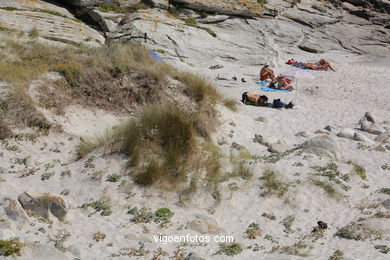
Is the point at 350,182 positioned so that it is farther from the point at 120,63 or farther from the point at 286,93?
the point at 286,93

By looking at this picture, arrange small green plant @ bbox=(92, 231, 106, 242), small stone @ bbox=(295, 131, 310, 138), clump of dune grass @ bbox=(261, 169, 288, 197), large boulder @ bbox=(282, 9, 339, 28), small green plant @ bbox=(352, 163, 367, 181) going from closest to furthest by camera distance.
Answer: small green plant @ bbox=(92, 231, 106, 242), clump of dune grass @ bbox=(261, 169, 288, 197), small green plant @ bbox=(352, 163, 367, 181), small stone @ bbox=(295, 131, 310, 138), large boulder @ bbox=(282, 9, 339, 28)

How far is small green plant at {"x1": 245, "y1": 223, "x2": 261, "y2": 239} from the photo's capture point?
6.55 m

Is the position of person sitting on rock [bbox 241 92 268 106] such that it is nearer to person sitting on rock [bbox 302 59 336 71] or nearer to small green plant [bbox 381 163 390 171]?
small green plant [bbox 381 163 390 171]

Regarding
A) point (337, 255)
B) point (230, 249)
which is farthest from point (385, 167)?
point (230, 249)

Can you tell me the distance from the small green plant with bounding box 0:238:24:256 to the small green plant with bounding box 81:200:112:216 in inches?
71.0

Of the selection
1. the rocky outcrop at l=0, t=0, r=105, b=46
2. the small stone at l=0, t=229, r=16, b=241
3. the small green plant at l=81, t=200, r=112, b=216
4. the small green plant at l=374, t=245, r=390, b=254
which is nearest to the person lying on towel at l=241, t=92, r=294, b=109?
the rocky outcrop at l=0, t=0, r=105, b=46

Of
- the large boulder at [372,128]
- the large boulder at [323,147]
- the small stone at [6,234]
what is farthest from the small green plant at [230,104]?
the small stone at [6,234]

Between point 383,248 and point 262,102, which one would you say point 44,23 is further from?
point 383,248

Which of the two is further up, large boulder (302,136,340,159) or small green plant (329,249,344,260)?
small green plant (329,249,344,260)

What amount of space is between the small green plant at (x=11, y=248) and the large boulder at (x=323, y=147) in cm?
638

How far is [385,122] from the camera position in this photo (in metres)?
13.3

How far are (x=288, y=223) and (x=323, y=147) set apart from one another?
10.3 ft

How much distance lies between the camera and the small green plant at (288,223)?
22.2ft

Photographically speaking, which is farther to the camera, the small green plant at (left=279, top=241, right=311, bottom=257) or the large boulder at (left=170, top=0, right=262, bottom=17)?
the large boulder at (left=170, top=0, right=262, bottom=17)
